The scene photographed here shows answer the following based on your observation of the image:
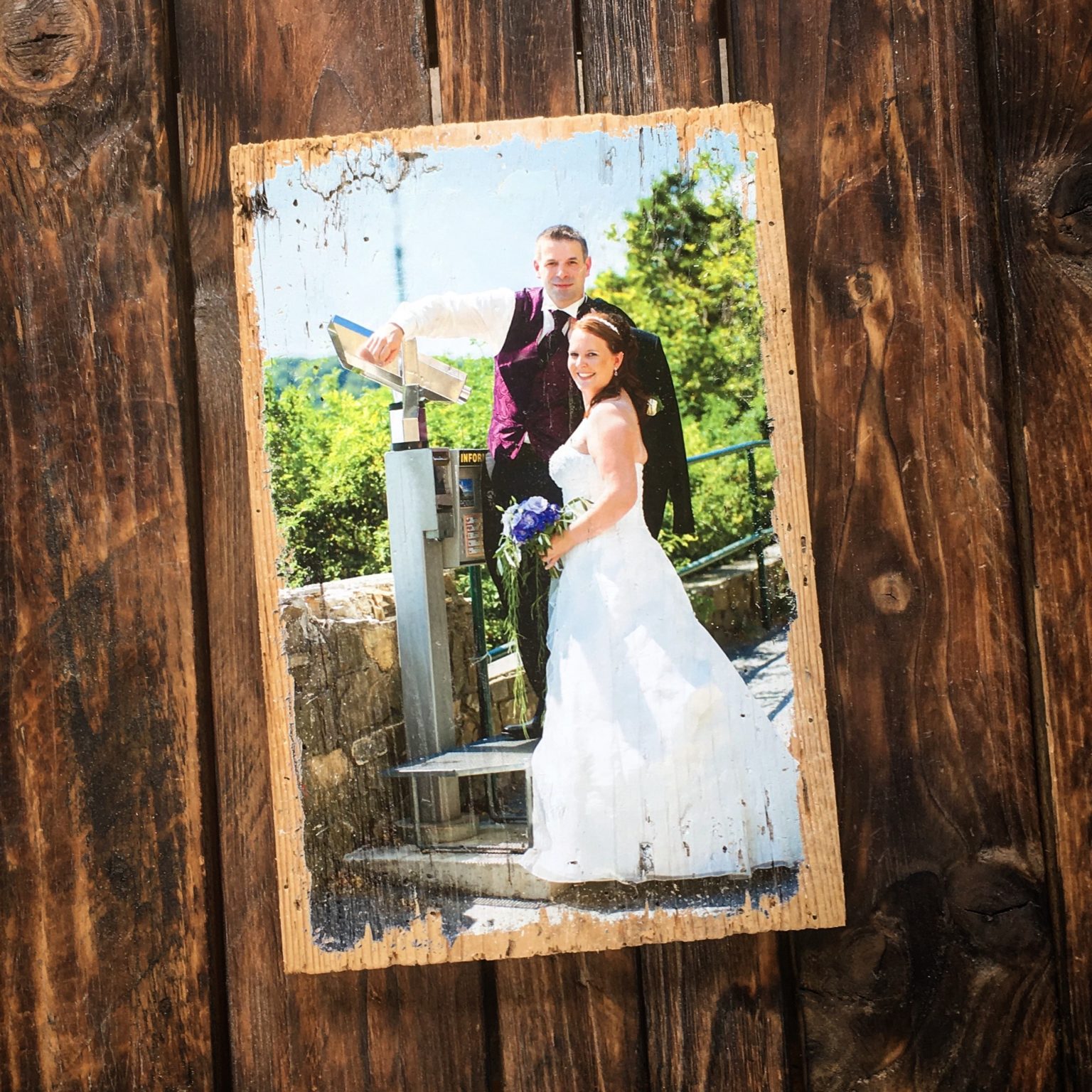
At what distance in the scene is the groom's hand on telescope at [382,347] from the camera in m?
0.83

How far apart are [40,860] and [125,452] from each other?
0.39 m

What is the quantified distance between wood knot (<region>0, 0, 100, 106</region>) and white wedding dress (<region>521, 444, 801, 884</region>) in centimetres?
61

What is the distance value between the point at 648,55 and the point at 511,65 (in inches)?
5.1

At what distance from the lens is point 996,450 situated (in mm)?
884

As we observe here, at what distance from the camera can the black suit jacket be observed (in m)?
0.83

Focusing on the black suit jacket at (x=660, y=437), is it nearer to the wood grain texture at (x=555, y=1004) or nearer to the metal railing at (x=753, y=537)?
the metal railing at (x=753, y=537)

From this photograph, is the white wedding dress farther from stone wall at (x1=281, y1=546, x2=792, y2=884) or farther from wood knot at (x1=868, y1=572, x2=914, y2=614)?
wood knot at (x1=868, y1=572, x2=914, y2=614)

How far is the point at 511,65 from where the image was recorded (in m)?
0.89

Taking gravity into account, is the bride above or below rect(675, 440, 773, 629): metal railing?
below

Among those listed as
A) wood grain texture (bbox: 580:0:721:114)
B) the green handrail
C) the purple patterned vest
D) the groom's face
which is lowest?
the green handrail

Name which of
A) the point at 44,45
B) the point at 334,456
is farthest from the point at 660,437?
the point at 44,45

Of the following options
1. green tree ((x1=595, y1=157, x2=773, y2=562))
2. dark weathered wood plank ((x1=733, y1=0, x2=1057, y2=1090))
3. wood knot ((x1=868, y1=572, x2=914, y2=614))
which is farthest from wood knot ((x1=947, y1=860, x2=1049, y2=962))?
green tree ((x1=595, y1=157, x2=773, y2=562))

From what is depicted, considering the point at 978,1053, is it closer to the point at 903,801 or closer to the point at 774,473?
the point at 903,801

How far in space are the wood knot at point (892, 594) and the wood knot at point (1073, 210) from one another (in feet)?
1.12
